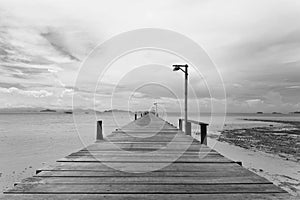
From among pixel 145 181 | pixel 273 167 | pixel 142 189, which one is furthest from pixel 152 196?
pixel 273 167

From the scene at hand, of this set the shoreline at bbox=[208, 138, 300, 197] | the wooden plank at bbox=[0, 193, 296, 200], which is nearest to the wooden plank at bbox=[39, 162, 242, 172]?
the wooden plank at bbox=[0, 193, 296, 200]

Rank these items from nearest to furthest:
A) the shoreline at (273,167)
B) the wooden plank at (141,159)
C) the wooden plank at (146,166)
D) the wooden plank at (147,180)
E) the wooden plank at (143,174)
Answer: the wooden plank at (147,180) → the wooden plank at (143,174) → the wooden plank at (146,166) → the wooden plank at (141,159) → the shoreline at (273,167)

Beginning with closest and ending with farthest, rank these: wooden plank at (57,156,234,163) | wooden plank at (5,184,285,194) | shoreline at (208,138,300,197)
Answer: wooden plank at (5,184,285,194) < wooden plank at (57,156,234,163) < shoreline at (208,138,300,197)

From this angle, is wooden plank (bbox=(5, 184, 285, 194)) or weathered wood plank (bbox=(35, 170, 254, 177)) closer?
wooden plank (bbox=(5, 184, 285, 194))

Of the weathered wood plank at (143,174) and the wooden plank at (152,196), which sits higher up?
the weathered wood plank at (143,174)

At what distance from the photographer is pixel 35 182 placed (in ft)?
12.9

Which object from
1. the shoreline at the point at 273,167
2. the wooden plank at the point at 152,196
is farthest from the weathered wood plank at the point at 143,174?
the shoreline at the point at 273,167

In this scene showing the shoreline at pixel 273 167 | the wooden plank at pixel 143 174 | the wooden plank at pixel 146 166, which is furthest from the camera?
the shoreline at pixel 273 167

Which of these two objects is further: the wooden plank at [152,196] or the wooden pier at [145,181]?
the wooden pier at [145,181]

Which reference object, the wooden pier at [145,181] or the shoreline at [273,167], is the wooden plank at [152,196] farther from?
the shoreline at [273,167]

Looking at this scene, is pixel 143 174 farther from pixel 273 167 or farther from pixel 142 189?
pixel 273 167

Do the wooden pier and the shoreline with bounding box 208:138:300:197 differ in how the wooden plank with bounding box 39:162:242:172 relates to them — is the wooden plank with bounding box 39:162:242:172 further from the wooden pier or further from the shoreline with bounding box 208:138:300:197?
the shoreline with bounding box 208:138:300:197

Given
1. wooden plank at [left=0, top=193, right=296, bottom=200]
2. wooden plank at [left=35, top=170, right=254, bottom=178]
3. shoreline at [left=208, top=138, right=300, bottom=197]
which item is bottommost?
shoreline at [left=208, top=138, right=300, bottom=197]

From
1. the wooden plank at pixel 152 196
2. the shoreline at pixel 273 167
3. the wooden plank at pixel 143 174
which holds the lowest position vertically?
the shoreline at pixel 273 167
